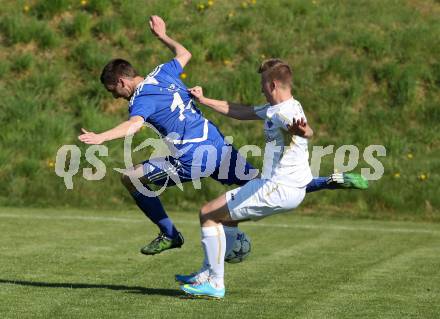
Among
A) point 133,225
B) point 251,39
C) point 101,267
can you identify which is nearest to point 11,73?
point 251,39

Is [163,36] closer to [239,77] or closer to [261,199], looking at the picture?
[261,199]

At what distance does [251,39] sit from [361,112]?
2972mm

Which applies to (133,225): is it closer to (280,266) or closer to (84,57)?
(280,266)

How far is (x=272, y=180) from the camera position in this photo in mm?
8742

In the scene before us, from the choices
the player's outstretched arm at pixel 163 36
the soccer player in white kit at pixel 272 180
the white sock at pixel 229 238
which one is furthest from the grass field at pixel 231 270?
the player's outstretched arm at pixel 163 36

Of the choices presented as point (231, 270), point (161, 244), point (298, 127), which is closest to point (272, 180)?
point (298, 127)

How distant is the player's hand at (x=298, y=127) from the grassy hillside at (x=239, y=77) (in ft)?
32.2

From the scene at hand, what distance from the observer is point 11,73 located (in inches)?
828

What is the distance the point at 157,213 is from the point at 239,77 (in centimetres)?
1075

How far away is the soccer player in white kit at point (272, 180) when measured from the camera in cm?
862

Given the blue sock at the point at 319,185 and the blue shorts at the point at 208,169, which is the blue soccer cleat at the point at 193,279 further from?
the blue sock at the point at 319,185

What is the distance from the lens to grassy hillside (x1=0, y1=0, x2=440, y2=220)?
18266 mm

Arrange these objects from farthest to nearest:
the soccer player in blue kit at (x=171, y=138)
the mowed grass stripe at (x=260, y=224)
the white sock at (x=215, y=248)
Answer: the mowed grass stripe at (x=260, y=224)
the soccer player in blue kit at (x=171, y=138)
the white sock at (x=215, y=248)

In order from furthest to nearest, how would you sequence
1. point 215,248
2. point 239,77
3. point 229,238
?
point 239,77 < point 229,238 < point 215,248
